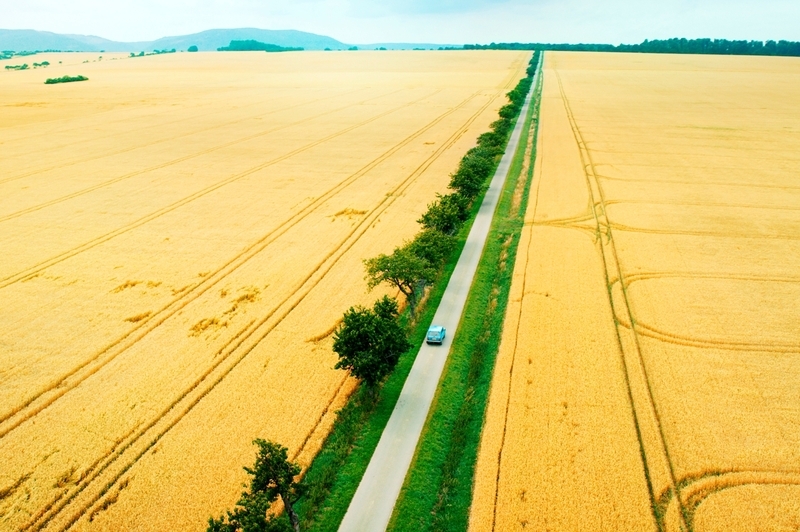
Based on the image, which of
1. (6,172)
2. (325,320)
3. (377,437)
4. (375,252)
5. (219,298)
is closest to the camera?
(377,437)

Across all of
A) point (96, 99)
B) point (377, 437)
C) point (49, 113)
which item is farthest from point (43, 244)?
point (96, 99)

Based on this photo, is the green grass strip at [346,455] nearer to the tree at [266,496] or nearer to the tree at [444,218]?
the tree at [266,496]

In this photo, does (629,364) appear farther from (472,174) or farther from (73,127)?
(73,127)

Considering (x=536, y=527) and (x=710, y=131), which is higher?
(x=710, y=131)

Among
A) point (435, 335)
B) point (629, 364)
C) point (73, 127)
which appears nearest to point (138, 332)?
point (435, 335)

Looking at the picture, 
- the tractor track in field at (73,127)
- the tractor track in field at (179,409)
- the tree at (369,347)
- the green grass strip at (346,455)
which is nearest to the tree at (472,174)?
the tractor track in field at (179,409)

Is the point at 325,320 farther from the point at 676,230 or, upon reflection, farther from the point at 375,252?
the point at 676,230

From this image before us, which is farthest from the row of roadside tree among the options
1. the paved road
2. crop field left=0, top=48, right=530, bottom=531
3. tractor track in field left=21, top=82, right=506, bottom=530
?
tractor track in field left=21, top=82, right=506, bottom=530
